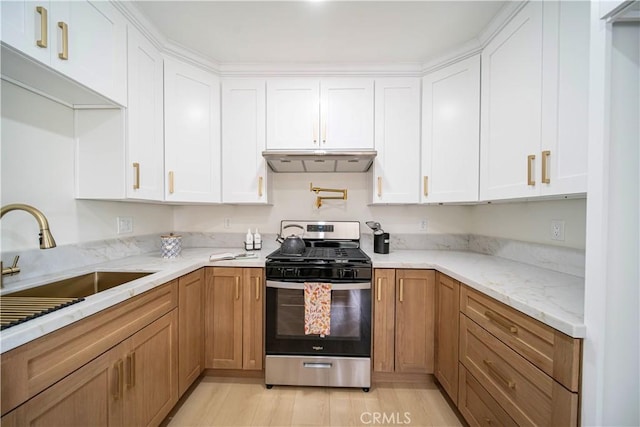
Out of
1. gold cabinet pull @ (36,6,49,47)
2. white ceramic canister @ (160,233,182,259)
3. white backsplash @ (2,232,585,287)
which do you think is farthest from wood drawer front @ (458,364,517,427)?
gold cabinet pull @ (36,6,49,47)

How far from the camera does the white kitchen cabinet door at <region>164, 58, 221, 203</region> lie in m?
1.79

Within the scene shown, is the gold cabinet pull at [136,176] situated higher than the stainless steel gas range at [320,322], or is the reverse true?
the gold cabinet pull at [136,176]

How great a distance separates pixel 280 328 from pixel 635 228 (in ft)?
5.84

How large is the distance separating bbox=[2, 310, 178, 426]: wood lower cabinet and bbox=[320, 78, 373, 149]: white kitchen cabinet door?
1.72m

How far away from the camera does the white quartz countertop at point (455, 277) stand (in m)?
0.77

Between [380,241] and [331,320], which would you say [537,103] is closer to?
[380,241]

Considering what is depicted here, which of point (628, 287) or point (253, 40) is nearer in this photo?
point (628, 287)

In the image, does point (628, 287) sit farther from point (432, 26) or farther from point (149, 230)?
point (149, 230)

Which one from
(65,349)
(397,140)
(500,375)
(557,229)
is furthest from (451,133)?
(65,349)

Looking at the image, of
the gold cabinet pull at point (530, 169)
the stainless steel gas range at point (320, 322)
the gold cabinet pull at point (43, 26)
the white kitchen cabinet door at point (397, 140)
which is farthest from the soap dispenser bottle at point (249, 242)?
the gold cabinet pull at point (530, 169)

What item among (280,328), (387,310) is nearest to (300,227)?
(280,328)

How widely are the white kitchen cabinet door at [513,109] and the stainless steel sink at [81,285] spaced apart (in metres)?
2.22

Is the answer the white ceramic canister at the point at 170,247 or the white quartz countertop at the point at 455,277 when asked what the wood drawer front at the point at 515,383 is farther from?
the white ceramic canister at the point at 170,247

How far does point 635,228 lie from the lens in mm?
717
